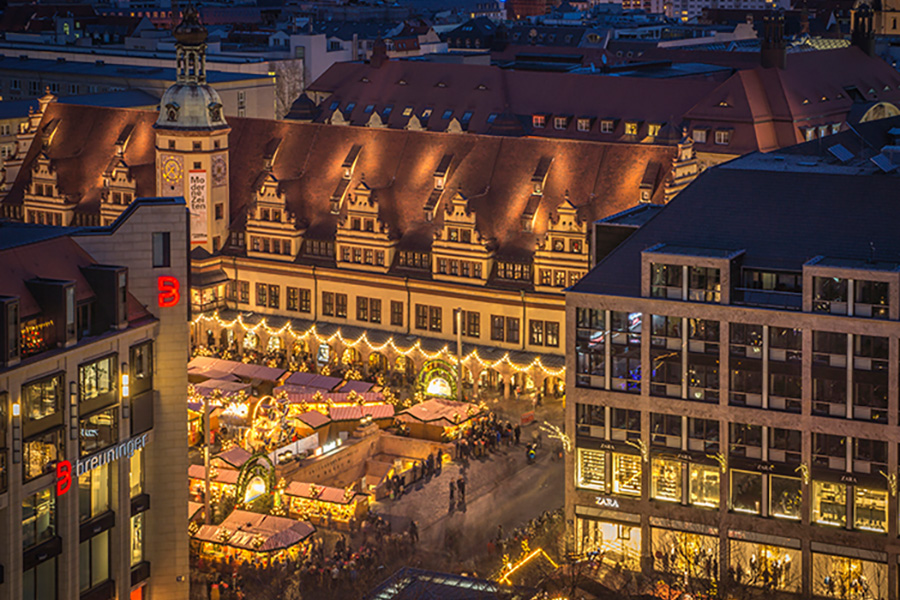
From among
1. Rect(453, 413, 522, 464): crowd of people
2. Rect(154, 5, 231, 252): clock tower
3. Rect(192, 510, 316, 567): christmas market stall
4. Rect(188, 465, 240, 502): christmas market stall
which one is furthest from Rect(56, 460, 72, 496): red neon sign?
Rect(154, 5, 231, 252): clock tower

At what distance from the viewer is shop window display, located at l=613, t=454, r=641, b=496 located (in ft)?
307

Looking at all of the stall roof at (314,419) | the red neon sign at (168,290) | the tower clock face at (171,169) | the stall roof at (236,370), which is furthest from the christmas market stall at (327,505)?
the tower clock face at (171,169)

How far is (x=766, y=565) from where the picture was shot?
89.8 m

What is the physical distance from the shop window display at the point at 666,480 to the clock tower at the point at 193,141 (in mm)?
61066

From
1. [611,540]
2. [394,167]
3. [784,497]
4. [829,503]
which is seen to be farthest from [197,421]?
[829,503]

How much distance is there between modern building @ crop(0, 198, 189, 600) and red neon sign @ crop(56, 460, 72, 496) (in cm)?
8

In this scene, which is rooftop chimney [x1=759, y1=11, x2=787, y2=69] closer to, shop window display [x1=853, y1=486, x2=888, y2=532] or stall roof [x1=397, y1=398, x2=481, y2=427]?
stall roof [x1=397, y1=398, x2=481, y2=427]

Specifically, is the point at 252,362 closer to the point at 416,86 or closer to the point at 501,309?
the point at 501,309

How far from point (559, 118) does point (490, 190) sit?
167ft

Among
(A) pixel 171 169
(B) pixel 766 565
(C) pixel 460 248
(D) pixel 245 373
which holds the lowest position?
(B) pixel 766 565

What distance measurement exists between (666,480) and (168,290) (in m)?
30.1

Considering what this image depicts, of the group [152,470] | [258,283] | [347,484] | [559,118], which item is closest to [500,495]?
[347,484]

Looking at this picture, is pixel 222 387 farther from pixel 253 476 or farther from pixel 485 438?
pixel 253 476

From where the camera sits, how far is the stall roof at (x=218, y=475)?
10480 cm
